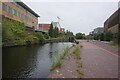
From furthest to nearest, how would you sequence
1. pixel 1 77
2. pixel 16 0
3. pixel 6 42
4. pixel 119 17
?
pixel 16 0 < pixel 119 17 < pixel 6 42 < pixel 1 77

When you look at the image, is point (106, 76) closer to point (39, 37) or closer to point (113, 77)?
point (113, 77)

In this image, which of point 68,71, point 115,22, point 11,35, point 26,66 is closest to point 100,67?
point 68,71

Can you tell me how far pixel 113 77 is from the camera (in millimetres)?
9430

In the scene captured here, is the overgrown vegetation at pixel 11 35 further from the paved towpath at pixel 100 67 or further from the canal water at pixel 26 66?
the paved towpath at pixel 100 67

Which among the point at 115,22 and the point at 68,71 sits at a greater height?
the point at 115,22

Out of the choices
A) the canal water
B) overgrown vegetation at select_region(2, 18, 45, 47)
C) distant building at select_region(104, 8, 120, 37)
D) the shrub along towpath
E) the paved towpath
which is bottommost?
the canal water

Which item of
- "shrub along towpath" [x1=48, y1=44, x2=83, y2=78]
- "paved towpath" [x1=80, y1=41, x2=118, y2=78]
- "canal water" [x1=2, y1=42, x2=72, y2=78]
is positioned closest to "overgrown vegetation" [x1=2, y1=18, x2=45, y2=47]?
"canal water" [x1=2, y1=42, x2=72, y2=78]

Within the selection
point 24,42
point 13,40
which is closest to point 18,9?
point 24,42

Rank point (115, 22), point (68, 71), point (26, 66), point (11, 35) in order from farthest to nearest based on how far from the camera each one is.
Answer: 1. point (115, 22)
2. point (11, 35)
3. point (26, 66)
4. point (68, 71)

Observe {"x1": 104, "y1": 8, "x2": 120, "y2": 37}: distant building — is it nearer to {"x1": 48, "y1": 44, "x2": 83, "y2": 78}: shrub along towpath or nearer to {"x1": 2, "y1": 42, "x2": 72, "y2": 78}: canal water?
{"x1": 2, "y1": 42, "x2": 72, "y2": 78}: canal water

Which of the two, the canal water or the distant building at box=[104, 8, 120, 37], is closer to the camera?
the canal water

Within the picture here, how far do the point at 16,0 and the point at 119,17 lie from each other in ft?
107

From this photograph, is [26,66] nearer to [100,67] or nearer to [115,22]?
[100,67]

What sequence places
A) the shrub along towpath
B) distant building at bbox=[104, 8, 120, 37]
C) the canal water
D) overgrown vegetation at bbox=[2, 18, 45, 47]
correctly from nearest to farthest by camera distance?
the shrub along towpath → the canal water → overgrown vegetation at bbox=[2, 18, 45, 47] → distant building at bbox=[104, 8, 120, 37]
